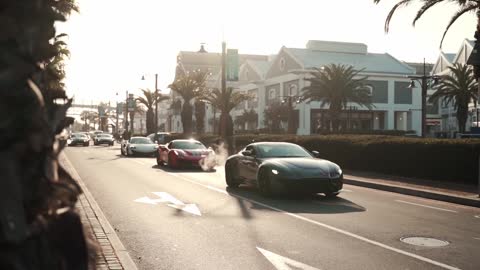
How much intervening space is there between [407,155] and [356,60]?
51924 millimetres

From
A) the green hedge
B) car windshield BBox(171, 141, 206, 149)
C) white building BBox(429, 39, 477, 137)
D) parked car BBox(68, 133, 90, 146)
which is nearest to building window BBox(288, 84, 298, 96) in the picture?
white building BBox(429, 39, 477, 137)

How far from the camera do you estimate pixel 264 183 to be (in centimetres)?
1308

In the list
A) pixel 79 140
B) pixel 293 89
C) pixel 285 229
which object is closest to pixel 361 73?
pixel 293 89

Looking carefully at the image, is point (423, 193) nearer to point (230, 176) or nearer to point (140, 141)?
point (230, 176)

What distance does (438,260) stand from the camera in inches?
258

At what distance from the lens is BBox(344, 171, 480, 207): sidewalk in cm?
1295

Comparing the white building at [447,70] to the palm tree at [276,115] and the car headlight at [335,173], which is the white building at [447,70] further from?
the car headlight at [335,173]

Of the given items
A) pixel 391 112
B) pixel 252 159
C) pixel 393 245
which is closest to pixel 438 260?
pixel 393 245

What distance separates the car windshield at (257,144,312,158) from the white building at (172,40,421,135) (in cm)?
4841

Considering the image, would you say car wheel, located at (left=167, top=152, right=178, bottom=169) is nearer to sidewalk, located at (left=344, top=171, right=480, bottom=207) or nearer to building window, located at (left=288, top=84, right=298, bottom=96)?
sidewalk, located at (left=344, top=171, right=480, bottom=207)

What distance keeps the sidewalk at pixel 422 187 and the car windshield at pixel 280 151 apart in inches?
125

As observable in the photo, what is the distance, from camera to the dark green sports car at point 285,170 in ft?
39.9

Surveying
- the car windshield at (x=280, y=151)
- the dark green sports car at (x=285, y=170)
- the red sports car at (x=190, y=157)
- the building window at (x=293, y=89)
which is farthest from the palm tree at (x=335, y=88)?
the dark green sports car at (x=285, y=170)

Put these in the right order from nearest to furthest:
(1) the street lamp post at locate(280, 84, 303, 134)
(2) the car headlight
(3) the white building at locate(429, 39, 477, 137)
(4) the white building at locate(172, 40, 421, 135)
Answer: (2) the car headlight
(1) the street lamp post at locate(280, 84, 303, 134)
(4) the white building at locate(172, 40, 421, 135)
(3) the white building at locate(429, 39, 477, 137)
